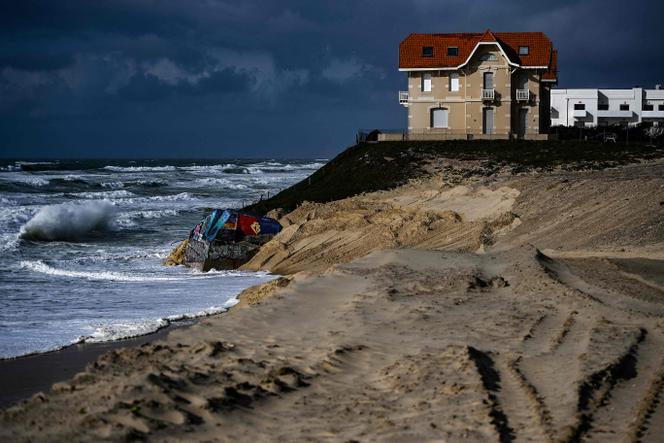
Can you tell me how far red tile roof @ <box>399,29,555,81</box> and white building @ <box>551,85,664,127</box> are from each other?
41.1 meters

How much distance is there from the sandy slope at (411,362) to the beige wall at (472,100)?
2641cm

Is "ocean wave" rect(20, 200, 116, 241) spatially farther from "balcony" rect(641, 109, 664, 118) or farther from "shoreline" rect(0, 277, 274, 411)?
"balcony" rect(641, 109, 664, 118)

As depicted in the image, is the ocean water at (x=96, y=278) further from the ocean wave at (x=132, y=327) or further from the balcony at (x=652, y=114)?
the balcony at (x=652, y=114)

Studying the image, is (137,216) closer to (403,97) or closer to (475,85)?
(403,97)

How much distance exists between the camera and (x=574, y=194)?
74.4 ft

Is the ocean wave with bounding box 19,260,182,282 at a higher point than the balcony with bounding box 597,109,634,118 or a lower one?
lower

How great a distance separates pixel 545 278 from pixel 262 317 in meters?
5.09

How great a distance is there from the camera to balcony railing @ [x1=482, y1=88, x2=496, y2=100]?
143 ft

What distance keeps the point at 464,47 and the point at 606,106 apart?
4894 centimetres

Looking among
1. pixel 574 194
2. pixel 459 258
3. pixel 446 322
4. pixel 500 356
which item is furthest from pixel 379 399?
pixel 574 194

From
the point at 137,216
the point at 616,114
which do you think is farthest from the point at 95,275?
the point at 616,114

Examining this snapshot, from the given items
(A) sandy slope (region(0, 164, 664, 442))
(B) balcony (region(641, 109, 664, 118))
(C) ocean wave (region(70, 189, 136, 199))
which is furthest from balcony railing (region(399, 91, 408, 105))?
(B) balcony (region(641, 109, 664, 118))

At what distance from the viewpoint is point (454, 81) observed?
4438 centimetres

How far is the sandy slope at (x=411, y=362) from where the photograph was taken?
6.95 metres
